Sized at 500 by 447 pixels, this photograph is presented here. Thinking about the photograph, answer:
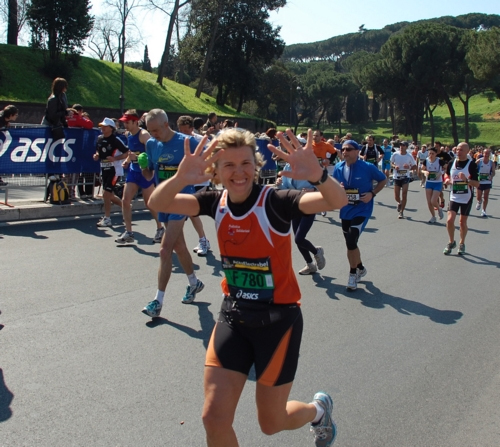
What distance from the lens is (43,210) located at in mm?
11188

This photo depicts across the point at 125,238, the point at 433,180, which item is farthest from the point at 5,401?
the point at 433,180

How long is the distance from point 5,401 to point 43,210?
25.5 feet

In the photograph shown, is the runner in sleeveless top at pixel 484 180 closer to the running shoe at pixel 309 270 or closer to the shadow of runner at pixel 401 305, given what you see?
the running shoe at pixel 309 270

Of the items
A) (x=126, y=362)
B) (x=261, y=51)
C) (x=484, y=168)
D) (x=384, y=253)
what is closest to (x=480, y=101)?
(x=261, y=51)

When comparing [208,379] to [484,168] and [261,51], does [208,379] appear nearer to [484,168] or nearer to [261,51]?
[484,168]

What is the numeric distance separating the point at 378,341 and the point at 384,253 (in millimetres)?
4447

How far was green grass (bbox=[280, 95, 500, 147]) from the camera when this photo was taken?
74250 millimetres

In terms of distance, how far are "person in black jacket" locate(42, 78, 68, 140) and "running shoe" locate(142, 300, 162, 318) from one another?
6.95 m

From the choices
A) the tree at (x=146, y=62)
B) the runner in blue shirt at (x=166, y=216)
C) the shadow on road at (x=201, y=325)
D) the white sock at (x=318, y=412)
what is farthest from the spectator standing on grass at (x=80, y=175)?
the tree at (x=146, y=62)

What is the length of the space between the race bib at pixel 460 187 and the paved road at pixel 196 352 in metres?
1.48

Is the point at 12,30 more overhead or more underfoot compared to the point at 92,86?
more overhead

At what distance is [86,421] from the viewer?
12.2 ft

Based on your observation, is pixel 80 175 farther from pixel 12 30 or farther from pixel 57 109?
pixel 12 30

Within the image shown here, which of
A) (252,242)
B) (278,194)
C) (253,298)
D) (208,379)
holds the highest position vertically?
(278,194)
